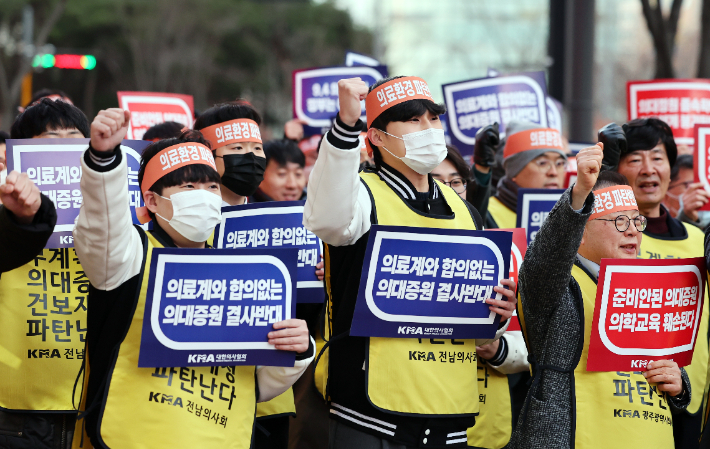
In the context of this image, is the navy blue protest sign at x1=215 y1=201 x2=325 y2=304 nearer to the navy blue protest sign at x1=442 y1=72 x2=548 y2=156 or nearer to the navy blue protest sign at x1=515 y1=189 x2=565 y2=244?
the navy blue protest sign at x1=515 y1=189 x2=565 y2=244

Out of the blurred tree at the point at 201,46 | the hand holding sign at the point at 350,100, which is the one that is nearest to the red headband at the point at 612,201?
the hand holding sign at the point at 350,100

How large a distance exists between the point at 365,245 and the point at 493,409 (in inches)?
53.7

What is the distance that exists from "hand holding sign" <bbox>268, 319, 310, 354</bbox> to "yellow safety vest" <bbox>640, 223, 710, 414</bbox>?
1.85m

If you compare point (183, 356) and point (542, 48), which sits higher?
point (542, 48)

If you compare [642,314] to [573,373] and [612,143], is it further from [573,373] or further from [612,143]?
[612,143]

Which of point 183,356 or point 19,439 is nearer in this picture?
point 183,356

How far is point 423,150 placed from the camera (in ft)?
11.6

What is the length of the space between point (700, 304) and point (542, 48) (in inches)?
1468

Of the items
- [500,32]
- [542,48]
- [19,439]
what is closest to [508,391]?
[19,439]

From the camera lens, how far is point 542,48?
39.5 metres

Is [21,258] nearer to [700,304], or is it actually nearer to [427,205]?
[427,205]

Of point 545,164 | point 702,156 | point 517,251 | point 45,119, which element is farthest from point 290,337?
point 702,156

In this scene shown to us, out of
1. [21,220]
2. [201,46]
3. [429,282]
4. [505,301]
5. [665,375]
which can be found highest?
[201,46]

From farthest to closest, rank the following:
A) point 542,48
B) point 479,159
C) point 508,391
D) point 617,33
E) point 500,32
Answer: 1. point 617,33
2. point 500,32
3. point 542,48
4. point 479,159
5. point 508,391
